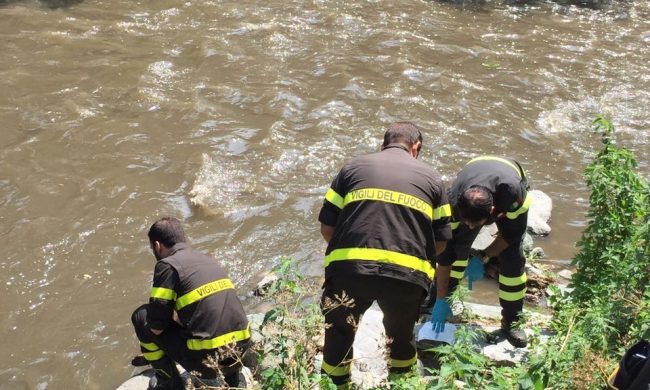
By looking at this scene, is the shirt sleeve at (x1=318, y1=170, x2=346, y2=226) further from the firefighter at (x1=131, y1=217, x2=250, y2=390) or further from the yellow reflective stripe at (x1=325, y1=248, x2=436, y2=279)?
the firefighter at (x1=131, y1=217, x2=250, y2=390)

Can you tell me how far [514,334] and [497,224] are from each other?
33.0 inches

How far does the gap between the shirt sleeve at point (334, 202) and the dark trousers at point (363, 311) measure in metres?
0.34

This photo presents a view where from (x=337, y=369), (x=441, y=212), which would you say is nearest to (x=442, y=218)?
(x=441, y=212)

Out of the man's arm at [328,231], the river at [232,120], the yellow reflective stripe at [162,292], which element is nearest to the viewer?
the man's arm at [328,231]

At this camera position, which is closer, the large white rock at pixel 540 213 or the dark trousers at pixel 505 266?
the dark trousers at pixel 505 266

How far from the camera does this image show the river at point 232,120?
562 cm

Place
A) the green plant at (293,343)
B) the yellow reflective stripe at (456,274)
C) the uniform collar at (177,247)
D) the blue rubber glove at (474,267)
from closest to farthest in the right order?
1. the green plant at (293,343)
2. the uniform collar at (177,247)
3. the yellow reflective stripe at (456,274)
4. the blue rubber glove at (474,267)

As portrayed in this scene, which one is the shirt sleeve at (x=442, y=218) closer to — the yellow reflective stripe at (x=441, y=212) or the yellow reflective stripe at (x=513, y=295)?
the yellow reflective stripe at (x=441, y=212)

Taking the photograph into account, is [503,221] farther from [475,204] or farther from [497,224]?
[475,204]

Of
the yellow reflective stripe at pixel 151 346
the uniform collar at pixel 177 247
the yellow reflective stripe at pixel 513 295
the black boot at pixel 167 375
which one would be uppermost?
the uniform collar at pixel 177 247

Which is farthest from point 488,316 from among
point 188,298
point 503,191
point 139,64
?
point 139,64

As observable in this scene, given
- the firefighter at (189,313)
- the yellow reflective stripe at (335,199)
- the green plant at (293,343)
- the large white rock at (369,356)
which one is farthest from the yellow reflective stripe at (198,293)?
the yellow reflective stripe at (335,199)

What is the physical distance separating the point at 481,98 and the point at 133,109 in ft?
15.6

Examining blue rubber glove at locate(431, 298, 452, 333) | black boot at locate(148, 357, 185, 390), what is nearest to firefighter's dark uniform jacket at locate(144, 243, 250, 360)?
black boot at locate(148, 357, 185, 390)
